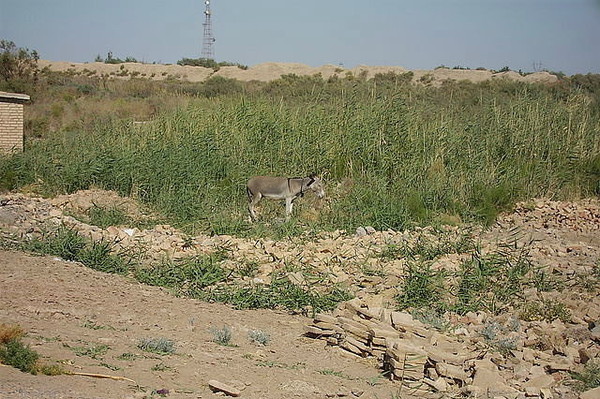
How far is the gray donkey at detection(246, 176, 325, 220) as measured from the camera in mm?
14531

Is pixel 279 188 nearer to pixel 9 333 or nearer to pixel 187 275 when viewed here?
pixel 187 275

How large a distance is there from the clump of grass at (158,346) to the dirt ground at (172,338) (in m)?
0.07

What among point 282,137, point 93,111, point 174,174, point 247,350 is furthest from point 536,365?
point 93,111

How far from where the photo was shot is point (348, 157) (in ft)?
55.3

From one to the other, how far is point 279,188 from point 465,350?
25.7ft

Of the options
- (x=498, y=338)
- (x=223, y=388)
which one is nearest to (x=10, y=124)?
(x=498, y=338)

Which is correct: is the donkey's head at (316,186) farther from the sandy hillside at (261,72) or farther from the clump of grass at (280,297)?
the sandy hillside at (261,72)

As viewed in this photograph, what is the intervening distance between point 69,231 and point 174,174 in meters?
5.42

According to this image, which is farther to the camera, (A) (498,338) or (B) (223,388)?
(A) (498,338)

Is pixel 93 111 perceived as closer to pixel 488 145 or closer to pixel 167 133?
pixel 167 133

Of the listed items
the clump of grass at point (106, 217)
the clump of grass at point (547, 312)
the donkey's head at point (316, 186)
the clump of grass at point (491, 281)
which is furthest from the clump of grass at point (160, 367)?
the donkey's head at point (316, 186)

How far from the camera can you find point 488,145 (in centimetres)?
1706

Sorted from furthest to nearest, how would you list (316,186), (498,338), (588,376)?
(316,186), (498,338), (588,376)

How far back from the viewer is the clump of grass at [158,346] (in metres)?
6.14
